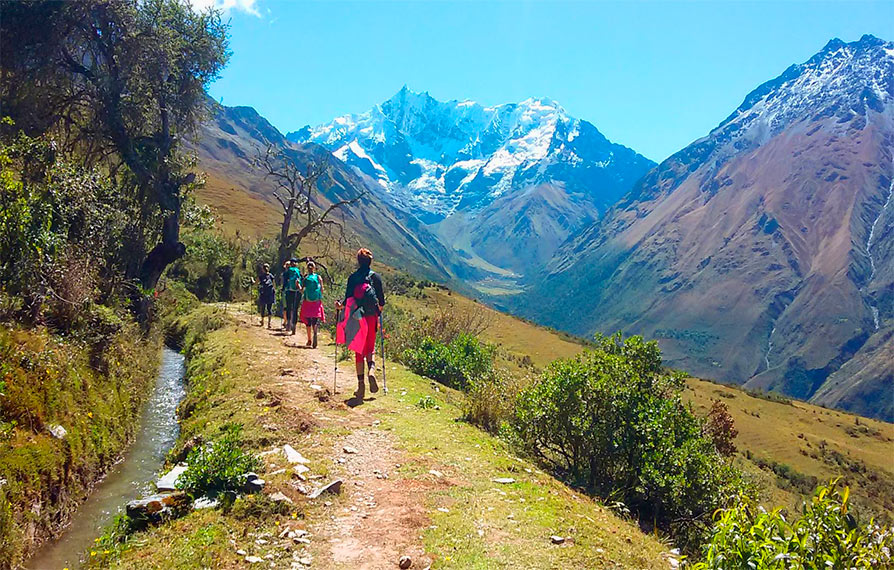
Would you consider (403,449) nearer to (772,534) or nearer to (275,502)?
(275,502)

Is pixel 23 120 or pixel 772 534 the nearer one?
pixel 772 534

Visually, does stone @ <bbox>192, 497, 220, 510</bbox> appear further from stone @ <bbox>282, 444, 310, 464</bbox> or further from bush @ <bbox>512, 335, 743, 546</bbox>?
bush @ <bbox>512, 335, 743, 546</bbox>

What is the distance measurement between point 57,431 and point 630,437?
9678mm

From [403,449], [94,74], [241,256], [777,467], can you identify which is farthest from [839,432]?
[94,74]

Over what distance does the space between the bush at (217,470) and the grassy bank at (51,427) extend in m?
1.81

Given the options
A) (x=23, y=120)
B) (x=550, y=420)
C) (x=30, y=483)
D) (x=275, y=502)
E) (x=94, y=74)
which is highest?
(x=94, y=74)

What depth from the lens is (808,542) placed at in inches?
123

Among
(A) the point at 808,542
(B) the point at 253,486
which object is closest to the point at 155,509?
(B) the point at 253,486

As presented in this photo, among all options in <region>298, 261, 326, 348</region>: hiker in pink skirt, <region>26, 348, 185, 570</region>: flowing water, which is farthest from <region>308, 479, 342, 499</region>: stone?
<region>298, 261, 326, 348</region>: hiker in pink skirt

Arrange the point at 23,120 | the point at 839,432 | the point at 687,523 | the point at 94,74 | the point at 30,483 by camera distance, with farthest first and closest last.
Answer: the point at 839,432, the point at 94,74, the point at 23,120, the point at 687,523, the point at 30,483

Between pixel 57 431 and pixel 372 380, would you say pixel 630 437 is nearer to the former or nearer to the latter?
pixel 372 380

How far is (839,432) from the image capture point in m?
69.8

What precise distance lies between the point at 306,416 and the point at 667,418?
710 centimetres

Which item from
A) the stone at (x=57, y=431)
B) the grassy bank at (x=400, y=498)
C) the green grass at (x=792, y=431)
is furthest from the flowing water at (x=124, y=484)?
the green grass at (x=792, y=431)
